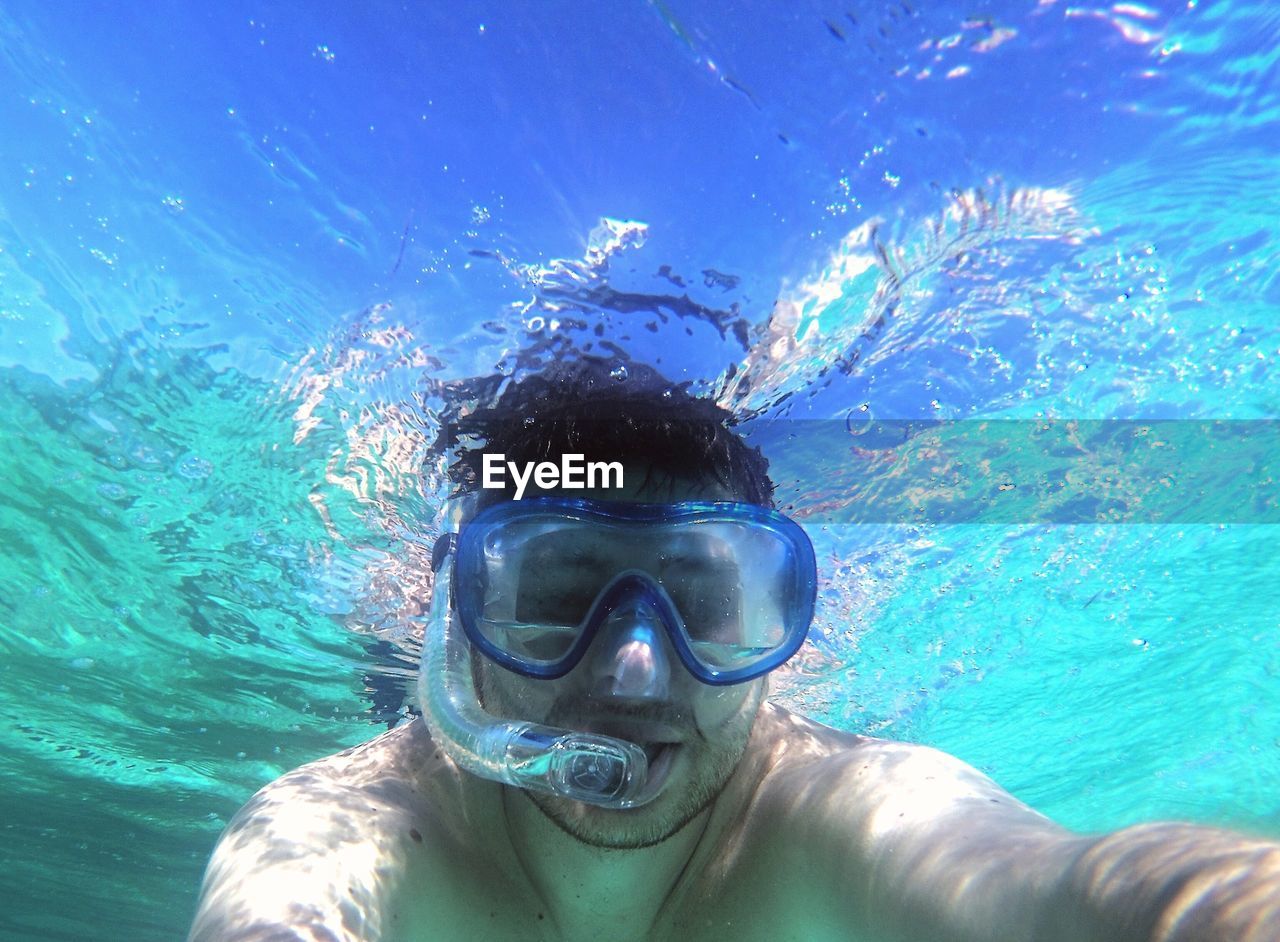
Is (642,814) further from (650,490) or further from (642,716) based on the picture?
(650,490)

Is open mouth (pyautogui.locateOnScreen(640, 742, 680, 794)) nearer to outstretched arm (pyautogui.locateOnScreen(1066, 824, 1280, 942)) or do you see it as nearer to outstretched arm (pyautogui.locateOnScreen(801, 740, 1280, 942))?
outstretched arm (pyautogui.locateOnScreen(801, 740, 1280, 942))

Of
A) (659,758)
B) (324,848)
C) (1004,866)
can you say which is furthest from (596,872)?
(1004,866)

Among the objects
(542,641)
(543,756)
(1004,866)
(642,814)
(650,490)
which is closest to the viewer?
(1004,866)

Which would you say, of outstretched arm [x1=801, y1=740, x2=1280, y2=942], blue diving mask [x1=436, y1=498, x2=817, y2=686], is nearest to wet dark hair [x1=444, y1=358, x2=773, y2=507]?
blue diving mask [x1=436, y1=498, x2=817, y2=686]

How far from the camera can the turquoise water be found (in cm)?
393

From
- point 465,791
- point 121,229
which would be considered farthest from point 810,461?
point 121,229

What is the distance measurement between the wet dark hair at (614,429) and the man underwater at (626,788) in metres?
0.05

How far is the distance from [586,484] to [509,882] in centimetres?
200

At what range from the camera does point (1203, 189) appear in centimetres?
488

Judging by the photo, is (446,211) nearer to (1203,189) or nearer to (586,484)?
(586,484)

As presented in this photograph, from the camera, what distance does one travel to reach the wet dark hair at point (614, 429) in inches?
175

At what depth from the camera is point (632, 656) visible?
332cm

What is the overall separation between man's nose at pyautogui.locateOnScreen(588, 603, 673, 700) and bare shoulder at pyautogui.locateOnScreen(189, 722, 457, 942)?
1.07 meters

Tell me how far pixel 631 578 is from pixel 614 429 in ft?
4.23
